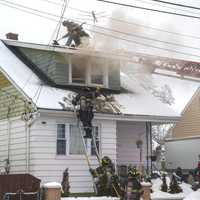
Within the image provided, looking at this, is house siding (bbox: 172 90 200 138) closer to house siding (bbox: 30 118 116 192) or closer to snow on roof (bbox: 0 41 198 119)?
snow on roof (bbox: 0 41 198 119)

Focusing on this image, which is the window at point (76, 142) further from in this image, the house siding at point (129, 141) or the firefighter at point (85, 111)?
the house siding at point (129, 141)

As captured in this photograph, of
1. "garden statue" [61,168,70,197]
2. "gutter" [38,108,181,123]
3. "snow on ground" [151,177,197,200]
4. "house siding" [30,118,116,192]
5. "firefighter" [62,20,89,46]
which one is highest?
"firefighter" [62,20,89,46]

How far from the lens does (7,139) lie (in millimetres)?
17953

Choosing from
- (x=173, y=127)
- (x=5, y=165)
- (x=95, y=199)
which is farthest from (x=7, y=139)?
(x=173, y=127)

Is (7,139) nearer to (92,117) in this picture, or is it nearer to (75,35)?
(92,117)

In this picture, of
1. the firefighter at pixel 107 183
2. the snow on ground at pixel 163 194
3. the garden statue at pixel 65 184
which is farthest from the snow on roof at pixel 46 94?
the firefighter at pixel 107 183

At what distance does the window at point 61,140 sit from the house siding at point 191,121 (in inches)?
453

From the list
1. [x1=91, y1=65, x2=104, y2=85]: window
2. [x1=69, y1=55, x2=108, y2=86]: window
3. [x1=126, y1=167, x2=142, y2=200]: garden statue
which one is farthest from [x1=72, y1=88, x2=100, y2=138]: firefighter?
[x1=126, y1=167, x2=142, y2=200]: garden statue

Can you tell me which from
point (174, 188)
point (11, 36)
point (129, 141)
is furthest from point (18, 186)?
point (11, 36)

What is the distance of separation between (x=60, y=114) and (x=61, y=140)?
99 cm

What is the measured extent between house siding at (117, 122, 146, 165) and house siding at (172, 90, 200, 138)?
23.6ft

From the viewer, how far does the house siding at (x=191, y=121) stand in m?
26.7

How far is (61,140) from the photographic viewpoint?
1689 cm

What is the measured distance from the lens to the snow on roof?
55.1 feet
